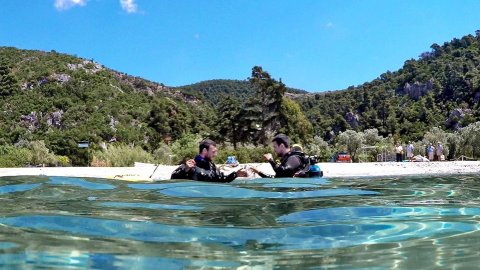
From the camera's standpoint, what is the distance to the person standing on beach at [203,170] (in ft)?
25.1

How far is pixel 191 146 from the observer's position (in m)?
29.7

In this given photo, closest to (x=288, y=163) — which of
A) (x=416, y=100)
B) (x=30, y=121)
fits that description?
(x=30, y=121)

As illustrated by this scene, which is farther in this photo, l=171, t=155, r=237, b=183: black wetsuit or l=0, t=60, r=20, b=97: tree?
l=0, t=60, r=20, b=97: tree

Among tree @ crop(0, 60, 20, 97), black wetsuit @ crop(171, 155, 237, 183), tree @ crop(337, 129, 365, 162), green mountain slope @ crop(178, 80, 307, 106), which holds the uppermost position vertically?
green mountain slope @ crop(178, 80, 307, 106)

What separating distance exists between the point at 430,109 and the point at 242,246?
84.5 metres

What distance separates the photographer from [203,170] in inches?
303

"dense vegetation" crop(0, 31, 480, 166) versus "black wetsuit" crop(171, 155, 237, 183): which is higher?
"dense vegetation" crop(0, 31, 480, 166)

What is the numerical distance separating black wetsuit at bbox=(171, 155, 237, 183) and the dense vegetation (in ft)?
70.1

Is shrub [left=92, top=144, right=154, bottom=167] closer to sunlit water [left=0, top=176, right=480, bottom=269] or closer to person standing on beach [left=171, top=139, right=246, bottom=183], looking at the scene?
person standing on beach [left=171, top=139, right=246, bottom=183]

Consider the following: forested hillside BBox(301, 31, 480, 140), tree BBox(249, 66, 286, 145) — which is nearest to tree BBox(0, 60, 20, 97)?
forested hillside BBox(301, 31, 480, 140)

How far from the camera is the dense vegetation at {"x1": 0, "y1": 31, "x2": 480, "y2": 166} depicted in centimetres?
4181

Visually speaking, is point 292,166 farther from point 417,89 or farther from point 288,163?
point 417,89

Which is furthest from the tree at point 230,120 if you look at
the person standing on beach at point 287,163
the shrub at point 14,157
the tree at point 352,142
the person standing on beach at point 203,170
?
the person standing on beach at point 203,170

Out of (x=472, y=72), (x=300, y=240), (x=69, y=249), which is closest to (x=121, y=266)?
(x=69, y=249)
